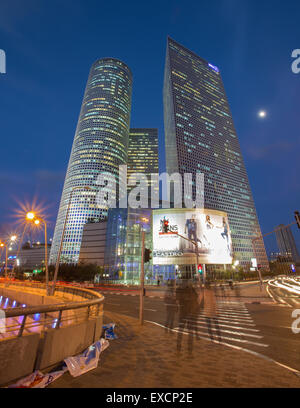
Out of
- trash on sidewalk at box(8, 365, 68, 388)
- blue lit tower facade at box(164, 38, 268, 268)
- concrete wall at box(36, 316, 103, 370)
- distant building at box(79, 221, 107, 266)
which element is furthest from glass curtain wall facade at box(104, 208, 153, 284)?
blue lit tower facade at box(164, 38, 268, 268)

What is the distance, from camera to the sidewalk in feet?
12.7

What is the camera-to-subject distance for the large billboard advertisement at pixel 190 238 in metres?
57.2

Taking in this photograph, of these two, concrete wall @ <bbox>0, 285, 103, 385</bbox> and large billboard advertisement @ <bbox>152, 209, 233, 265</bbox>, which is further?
large billboard advertisement @ <bbox>152, 209, 233, 265</bbox>

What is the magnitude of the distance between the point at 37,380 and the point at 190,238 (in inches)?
2309

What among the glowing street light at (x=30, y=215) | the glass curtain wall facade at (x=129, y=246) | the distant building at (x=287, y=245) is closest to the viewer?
the glowing street light at (x=30, y=215)

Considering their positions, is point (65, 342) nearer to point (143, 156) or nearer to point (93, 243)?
point (93, 243)

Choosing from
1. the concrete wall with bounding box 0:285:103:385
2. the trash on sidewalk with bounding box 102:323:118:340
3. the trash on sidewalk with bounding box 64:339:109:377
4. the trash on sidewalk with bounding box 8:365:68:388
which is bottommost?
the trash on sidewalk with bounding box 102:323:118:340

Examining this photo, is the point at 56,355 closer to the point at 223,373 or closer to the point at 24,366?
the point at 24,366

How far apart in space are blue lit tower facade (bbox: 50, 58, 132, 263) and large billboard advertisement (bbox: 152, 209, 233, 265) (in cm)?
7565

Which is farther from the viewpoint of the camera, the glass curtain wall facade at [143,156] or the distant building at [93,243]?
the glass curtain wall facade at [143,156]

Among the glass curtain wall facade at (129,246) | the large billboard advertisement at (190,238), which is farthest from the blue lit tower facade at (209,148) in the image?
the glass curtain wall facade at (129,246)

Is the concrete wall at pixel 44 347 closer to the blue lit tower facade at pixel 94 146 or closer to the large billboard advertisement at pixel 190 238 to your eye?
the large billboard advertisement at pixel 190 238

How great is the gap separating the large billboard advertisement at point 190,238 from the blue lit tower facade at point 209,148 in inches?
2263

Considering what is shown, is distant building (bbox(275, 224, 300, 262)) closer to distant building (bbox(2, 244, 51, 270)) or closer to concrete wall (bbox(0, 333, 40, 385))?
concrete wall (bbox(0, 333, 40, 385))
